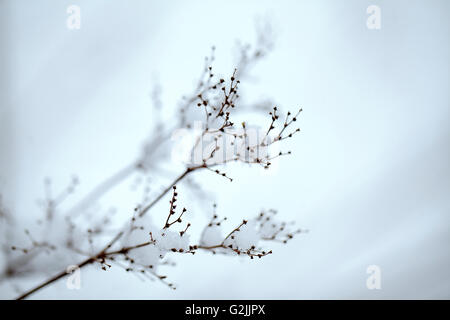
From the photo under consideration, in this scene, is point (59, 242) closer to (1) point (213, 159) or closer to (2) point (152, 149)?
(2) point (152, 149)

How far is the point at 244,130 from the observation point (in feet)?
3.79

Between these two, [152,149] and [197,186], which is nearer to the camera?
[197,186]
